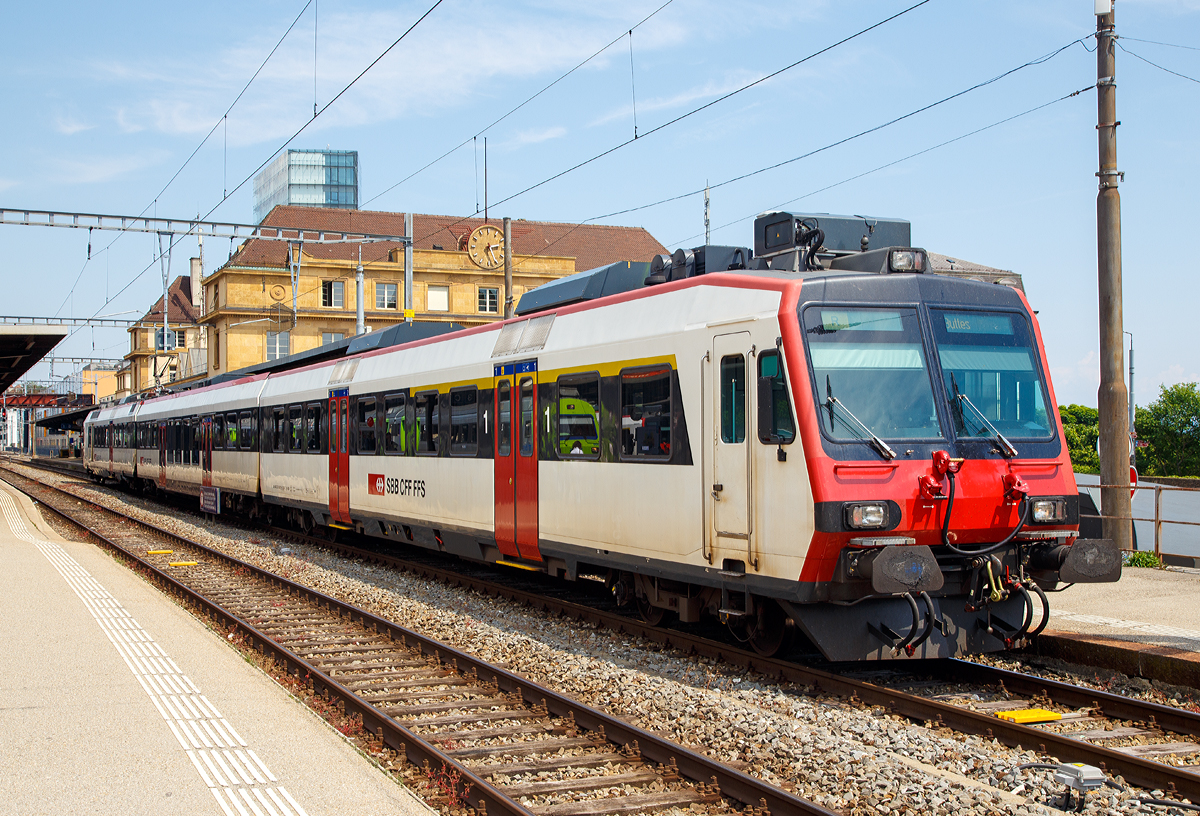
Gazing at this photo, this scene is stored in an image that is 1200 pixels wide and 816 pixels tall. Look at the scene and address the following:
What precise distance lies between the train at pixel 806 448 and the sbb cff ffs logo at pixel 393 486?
316cm

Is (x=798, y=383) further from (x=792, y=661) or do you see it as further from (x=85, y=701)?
(x=85, y=701)

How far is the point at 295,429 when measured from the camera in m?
20.4

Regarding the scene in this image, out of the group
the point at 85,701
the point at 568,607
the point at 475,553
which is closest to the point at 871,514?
the point at 568,607

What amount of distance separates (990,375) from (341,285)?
6694 cm

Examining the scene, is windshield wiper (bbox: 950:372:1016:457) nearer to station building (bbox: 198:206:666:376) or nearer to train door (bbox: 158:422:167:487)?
train door (bbox: 158:422:167:487)

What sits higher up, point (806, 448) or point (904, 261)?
point (904, 261)

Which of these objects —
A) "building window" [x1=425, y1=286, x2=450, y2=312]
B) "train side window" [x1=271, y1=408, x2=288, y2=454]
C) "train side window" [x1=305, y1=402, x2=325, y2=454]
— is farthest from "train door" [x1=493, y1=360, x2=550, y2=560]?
"building window" [x1=425, y1=286, x2=450, y2=312]

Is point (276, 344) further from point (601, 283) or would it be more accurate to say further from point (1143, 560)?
point (1143, 560)

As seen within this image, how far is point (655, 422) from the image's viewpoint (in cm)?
962

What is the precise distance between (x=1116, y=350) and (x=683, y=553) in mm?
7305

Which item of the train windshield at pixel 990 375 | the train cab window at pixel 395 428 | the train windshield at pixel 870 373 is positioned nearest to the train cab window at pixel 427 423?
the train cab window at pixel 395 428

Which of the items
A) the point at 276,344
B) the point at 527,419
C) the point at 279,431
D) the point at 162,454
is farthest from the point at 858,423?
the point at 276,344

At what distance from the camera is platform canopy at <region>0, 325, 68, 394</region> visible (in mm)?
22953

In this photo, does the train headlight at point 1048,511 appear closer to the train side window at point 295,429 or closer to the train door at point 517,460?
the train door at point 517,460
